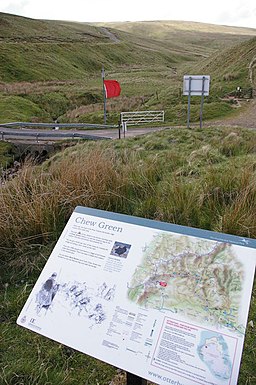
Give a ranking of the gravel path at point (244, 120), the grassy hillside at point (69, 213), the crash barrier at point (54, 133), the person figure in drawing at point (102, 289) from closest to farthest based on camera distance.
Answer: the person figure in drawing at point (102, 289) → the grassy hillside at point (69, 213) → the crash barrier at point (54, 133) → the gravel path at point (244, 120)

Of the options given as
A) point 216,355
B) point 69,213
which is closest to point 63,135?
point 69,213

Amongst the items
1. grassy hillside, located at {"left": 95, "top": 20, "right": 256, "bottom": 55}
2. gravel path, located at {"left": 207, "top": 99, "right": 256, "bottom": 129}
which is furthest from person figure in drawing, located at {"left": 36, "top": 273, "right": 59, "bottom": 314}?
grassy hillside, located at {"left": 95, "top": 20, "right": 256, "bottom": 55}

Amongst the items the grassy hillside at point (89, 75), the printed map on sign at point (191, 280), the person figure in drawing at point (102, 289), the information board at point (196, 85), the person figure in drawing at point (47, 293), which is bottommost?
the grassy hillside at point (89, 75)

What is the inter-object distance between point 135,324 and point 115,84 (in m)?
20.4

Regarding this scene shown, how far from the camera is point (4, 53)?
179ft

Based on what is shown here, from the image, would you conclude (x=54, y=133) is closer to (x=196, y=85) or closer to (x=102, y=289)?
(x=196, y=85)

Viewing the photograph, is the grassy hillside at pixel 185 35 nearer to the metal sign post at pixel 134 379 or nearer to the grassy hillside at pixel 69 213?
the grassy hillside at pixel 69 213

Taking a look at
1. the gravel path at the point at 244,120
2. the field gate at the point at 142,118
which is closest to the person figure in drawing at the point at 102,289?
the gravel path at the point at 244,120

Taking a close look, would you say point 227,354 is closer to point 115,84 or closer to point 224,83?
point 115,84

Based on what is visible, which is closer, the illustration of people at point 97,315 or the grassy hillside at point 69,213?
the illustration of people at point 97,315

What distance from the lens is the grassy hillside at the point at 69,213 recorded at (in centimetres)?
262

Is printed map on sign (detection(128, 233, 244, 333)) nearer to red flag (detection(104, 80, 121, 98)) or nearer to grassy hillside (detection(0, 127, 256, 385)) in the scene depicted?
grassy hillside (detection(0, 127, 256, 385))

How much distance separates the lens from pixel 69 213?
418 centimetres

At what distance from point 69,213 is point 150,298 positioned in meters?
2.44
